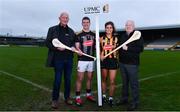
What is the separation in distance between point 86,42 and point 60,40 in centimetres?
56

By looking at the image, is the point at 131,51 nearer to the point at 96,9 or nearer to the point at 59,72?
the point at 96,9

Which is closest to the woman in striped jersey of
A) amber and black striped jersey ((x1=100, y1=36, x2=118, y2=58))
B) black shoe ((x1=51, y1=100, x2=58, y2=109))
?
amber and black striped jersey ((x1=100, y1=36, x2=118, y2=58))

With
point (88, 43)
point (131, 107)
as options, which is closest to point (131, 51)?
point (88, 43)

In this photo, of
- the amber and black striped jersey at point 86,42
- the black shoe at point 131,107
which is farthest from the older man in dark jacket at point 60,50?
the black shoe at point 131,107

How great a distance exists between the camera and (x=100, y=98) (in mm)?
7938

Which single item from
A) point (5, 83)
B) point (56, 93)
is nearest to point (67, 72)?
point (56, 93)

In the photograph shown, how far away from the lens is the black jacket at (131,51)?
7738 mm

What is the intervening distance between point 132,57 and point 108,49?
1.69 ft

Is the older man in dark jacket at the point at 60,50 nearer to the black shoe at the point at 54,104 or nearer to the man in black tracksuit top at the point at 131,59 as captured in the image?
the black shoe at the point at 54,104

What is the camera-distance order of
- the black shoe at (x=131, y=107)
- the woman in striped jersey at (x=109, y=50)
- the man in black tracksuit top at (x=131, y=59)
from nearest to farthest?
the black shoe at (x=131, y=107)
the man in black tracksuit top at (x=131, y=59)
the woman in striped jersey at (x=109, y=50)

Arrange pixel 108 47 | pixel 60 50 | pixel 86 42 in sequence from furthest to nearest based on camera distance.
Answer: pixel 86 42
pixel 108 47
pixel 60 50

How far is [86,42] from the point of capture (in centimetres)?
807

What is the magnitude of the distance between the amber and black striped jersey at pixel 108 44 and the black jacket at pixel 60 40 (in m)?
0.61

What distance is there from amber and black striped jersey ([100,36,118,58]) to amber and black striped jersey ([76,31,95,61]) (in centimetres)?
21
